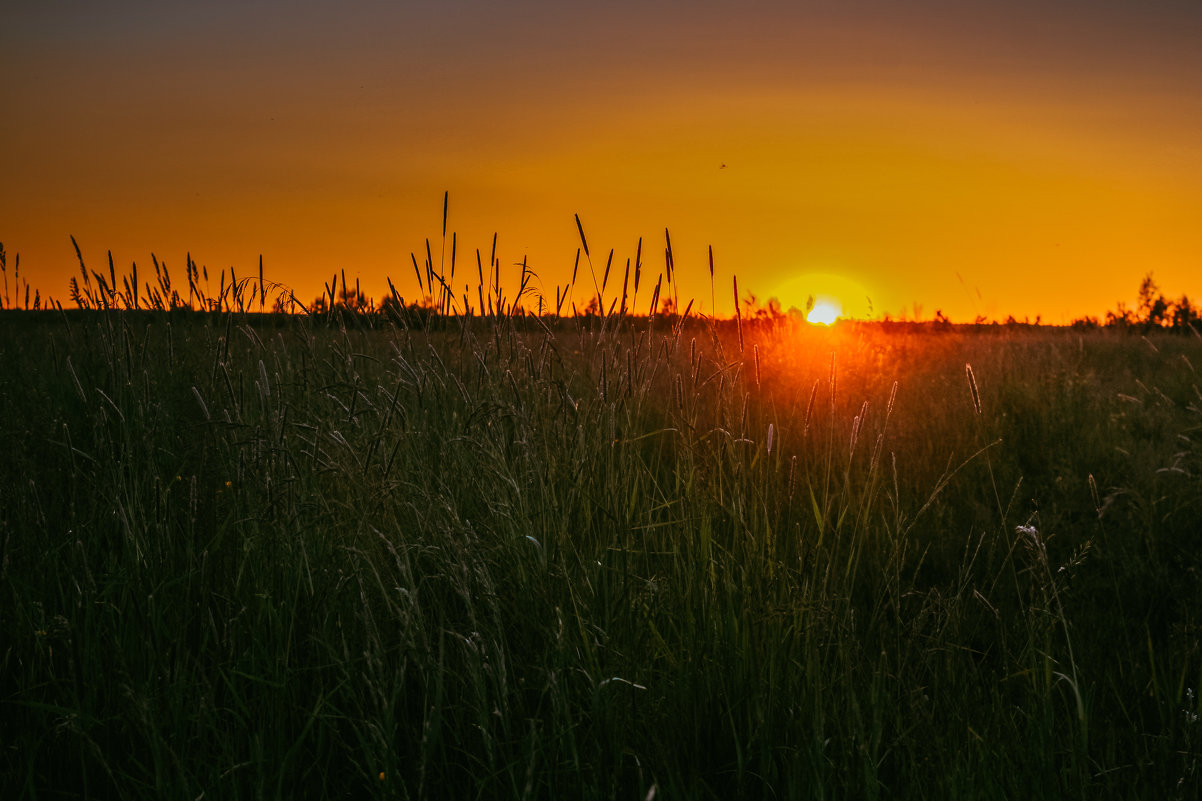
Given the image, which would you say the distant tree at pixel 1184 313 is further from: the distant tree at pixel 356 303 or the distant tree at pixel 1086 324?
the distant tree at pixel 356 303

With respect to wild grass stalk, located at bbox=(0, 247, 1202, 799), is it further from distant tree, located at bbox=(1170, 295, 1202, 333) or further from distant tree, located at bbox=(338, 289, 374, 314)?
distant tree, located at bbox=(1170, 295, 1202, 333)

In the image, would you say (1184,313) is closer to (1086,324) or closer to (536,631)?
(1086,324)

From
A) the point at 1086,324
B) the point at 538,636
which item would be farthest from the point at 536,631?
the point at 1086,324

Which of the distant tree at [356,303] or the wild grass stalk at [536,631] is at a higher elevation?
the distant tree at [356,303]

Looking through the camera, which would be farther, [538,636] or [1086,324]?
[1086,324]

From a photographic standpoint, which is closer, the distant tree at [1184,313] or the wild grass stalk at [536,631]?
the wild grass stalk at [536,631]

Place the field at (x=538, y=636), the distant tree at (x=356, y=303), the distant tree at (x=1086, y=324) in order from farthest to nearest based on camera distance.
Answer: the distant tree at (x=1086, y=324)
the distant tree at (x=356, y=303)
the field at (x=538, y=636)

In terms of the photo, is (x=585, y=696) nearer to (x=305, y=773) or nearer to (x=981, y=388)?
(x=305, y=773)

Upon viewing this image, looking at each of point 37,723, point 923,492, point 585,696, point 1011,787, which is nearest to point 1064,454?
point 923,492

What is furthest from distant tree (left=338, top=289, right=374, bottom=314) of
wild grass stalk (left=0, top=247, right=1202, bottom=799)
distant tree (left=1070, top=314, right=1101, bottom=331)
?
distant tree (left=1070, top=314, right=1101, bottom=331)

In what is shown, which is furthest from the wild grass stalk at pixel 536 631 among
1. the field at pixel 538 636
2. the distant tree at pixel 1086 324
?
the distant tree at pixel 1086 324

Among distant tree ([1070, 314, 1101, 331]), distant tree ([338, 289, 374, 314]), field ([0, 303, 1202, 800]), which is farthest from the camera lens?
distant tree ([1070, 314, 1101, 331])

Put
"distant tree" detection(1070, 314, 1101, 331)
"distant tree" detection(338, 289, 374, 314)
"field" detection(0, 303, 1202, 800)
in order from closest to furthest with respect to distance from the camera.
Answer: "field" detection(0, 303, 1202, 800) → "distant tree" detection(338, 289, 374, 314) → "distant tree" detection(1070, 314, 1101, 331)

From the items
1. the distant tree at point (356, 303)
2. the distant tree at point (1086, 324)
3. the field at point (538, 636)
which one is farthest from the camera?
the distant tree at point (1086, 324)
